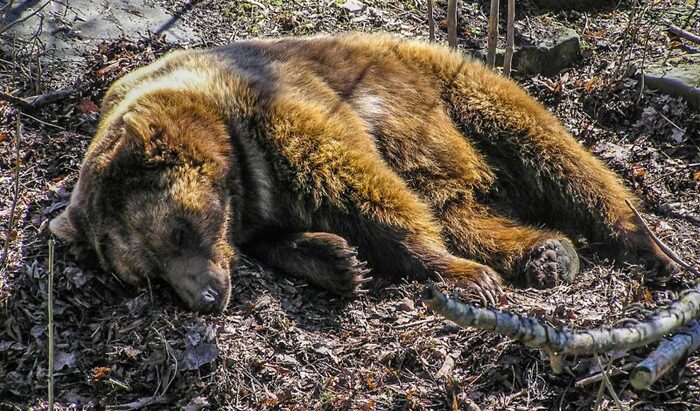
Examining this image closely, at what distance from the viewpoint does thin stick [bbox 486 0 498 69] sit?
6.22 m

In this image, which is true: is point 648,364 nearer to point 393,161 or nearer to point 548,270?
point 548,270

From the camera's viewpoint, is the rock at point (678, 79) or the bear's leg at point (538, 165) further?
the rock at point (678, 79)

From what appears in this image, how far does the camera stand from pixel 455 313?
257 centimetres

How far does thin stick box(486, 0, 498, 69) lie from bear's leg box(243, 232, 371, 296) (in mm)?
2575

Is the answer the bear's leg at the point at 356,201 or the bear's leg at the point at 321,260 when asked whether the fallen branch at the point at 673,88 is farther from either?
the bear's leg at the point at 321,260

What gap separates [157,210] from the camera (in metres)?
4.43

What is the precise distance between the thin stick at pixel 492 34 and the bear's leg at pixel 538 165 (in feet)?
2.13

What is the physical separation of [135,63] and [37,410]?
328 centimetres

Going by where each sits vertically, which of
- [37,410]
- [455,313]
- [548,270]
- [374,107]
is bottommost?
[37,410]

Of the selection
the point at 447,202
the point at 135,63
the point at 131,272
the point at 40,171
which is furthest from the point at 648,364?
the point at 135,63

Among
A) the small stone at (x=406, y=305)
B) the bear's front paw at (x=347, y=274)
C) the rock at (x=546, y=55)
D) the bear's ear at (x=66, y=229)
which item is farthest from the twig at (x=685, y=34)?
the bear's ear at (x=66, y=229)

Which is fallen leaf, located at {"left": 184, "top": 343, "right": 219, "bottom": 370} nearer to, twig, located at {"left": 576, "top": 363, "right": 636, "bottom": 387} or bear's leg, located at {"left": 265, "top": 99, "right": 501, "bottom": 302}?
bear's leg, located at {"left": 265, "top": 99, "right": 501, "bottom": 302}

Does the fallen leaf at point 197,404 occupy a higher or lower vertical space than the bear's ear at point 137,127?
lower

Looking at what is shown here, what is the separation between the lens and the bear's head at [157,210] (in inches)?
175
